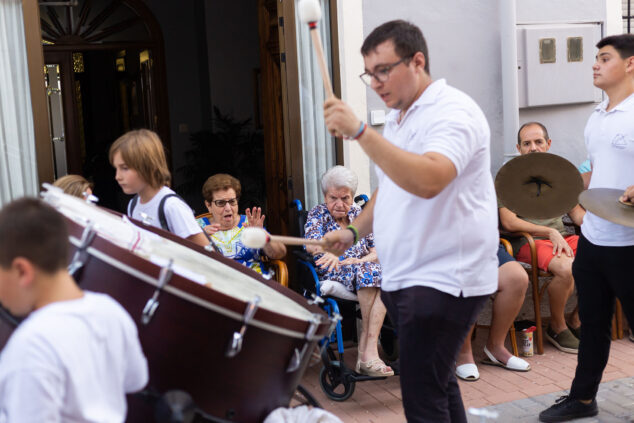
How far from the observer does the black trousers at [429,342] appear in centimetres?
230

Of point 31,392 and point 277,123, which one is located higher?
point 277,123

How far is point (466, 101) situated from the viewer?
2293 millimetres

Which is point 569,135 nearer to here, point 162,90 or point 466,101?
point 466,101

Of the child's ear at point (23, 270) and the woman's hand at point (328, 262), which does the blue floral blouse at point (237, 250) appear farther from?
the child's ear at point (23, 270)

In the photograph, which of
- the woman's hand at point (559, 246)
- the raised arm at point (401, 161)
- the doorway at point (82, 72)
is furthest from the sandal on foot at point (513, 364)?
the doorway at point (82, 72)

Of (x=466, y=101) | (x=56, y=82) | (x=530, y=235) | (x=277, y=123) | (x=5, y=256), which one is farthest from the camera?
(x=56, y=82)

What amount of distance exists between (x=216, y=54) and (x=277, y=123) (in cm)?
477

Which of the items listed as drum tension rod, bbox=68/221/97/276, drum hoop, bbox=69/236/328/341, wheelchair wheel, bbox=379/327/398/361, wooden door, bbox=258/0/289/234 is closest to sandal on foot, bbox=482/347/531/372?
wheelchair wheel, bbox=379/327/398/361

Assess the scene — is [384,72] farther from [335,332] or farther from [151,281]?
[335,332]

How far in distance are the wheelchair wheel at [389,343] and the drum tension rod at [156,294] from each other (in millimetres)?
2659

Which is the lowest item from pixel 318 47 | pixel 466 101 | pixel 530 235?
pixel 530 235

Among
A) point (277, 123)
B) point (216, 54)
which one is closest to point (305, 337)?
point (277, 123)

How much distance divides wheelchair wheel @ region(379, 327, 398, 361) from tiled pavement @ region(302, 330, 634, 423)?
0.21 m

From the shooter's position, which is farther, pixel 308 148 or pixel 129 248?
pixel 308 148
